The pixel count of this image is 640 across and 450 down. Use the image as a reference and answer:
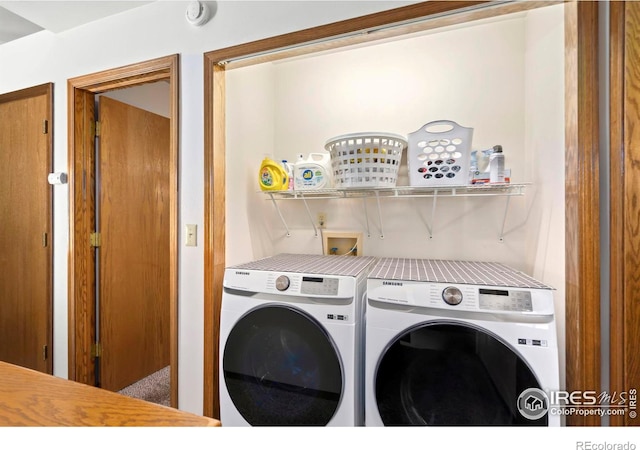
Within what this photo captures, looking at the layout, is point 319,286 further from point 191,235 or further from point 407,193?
point 407,193

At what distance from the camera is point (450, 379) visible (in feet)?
3.64

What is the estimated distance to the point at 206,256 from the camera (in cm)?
151

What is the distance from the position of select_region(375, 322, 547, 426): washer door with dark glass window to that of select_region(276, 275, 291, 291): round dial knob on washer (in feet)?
1.58

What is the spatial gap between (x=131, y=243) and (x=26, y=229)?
0.65 meters

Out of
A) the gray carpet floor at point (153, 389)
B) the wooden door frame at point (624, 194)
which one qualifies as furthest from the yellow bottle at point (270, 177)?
the gray carpet floor at point (153, 389)

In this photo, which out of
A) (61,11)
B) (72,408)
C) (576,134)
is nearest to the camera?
(72,408)

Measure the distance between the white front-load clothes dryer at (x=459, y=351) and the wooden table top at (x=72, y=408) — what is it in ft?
2.63

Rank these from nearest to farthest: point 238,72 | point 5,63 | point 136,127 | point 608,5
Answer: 1. point 608,5
2. point 238,72
3. point 5,63
4. point 136,127

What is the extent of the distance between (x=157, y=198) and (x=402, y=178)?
1905mm

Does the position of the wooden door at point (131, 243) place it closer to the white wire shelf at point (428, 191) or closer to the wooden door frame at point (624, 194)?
the white wire shelf at point (428, 191)

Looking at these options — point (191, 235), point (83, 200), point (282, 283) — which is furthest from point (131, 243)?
point (282, 283)

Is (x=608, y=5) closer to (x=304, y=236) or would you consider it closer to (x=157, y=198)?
(x=304, y=236)

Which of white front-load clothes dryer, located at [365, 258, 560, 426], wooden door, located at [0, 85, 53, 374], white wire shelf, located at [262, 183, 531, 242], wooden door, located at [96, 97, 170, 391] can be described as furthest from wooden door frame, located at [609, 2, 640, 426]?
wooden door, located at [0, 85, 53, 374]
